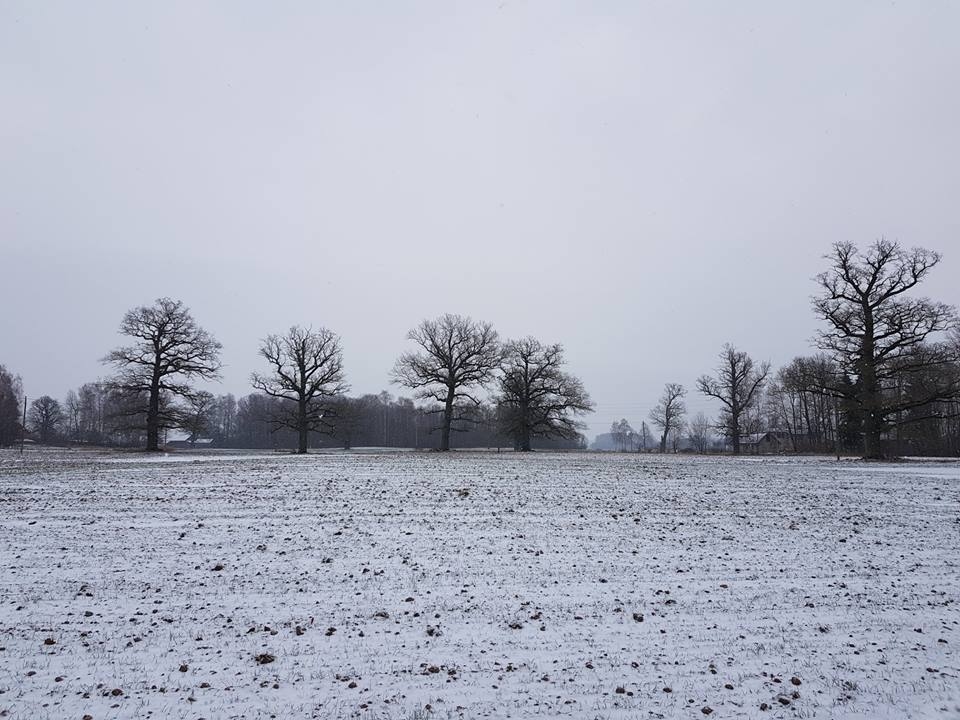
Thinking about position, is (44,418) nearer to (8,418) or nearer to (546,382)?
(8,418)

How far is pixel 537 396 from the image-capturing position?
207 feet

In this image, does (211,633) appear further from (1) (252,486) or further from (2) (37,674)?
(1) (252,486)

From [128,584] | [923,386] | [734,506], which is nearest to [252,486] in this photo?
[128,584]

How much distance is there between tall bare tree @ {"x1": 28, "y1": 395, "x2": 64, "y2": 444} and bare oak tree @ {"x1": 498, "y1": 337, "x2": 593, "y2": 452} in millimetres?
89629

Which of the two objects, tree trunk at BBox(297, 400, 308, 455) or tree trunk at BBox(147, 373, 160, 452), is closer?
tree trunk at BBox(147, 373, 160, 452)

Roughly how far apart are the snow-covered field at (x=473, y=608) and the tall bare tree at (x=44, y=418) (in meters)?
109

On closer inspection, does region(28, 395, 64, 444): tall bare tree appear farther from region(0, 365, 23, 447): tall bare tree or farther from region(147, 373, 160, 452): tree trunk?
region(147, 373, 160, 452): tree trunk

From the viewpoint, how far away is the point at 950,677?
6590 mm

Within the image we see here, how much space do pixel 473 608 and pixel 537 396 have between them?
54838 mm

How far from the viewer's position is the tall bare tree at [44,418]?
103938mm

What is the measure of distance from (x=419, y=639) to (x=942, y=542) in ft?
42.4

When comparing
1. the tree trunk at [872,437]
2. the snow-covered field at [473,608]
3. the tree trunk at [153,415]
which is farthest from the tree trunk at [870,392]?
the tree trunk at [153,415]

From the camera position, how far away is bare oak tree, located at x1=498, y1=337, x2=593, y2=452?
204ft

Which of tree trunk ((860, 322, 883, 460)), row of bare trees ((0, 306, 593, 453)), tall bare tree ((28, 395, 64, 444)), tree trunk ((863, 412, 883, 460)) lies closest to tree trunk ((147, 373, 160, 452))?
row of bare trees ((0, 306, 593, 453))
